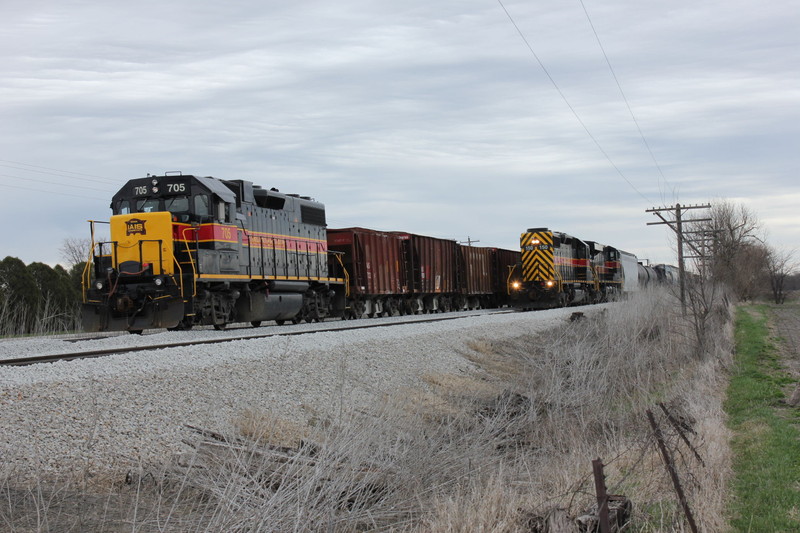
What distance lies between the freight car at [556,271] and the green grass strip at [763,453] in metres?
15.8

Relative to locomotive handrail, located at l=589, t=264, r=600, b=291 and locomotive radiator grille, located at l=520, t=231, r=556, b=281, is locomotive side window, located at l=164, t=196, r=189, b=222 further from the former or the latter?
locomotive handrail, located at l=589, t=264, r=600, b=291

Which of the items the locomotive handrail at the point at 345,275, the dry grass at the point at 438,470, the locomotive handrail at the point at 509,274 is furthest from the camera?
the locomotive handrail at the point at 509,274

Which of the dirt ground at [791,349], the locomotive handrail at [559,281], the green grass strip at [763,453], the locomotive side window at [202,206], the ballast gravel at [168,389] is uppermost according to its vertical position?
the locomotive side window at [202,206]

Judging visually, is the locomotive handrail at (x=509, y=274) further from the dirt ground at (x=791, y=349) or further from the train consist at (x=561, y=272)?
the dirt ground at (x=791, y=349)

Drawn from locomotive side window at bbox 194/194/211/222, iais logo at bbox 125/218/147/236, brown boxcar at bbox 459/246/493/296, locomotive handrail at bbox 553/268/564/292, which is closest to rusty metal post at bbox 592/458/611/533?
iais logo at bbox 125/218/147/236

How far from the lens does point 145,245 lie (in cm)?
1670

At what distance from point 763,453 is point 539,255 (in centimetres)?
2398

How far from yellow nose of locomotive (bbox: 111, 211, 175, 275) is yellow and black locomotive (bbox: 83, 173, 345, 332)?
21mm

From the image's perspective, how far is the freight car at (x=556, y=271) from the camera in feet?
109

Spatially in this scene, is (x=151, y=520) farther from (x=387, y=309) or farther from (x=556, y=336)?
(x=387, y=309)

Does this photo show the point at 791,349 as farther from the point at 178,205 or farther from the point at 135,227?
the point at 135,227

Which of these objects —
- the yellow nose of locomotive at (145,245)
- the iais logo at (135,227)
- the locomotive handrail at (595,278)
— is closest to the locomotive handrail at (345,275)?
the yellow nose of locomotive at (145,245)

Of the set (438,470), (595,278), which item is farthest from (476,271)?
(438,470)

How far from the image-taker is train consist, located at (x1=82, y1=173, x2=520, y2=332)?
16.5 m
